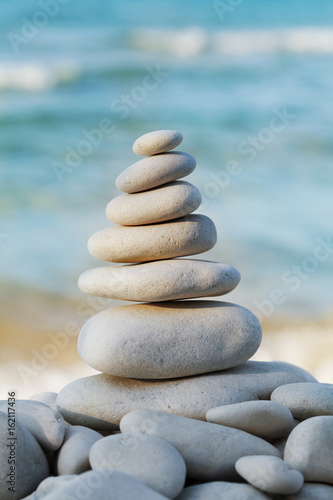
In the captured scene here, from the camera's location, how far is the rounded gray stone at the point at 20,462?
299 cm

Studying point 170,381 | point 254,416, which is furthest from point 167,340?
point 254,416

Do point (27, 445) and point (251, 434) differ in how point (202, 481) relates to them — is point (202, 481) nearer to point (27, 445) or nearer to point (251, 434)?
point (251, 434)

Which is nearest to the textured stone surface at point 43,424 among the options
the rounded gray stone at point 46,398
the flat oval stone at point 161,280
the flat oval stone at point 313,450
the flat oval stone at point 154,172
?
the flat oval stone at point 161,280

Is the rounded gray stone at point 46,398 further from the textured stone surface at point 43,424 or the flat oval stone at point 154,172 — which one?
the flat oval stone at point 154,172

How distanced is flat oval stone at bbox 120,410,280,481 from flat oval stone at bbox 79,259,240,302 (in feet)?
2.75

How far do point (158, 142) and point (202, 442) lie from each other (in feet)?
6.45

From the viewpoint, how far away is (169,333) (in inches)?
150

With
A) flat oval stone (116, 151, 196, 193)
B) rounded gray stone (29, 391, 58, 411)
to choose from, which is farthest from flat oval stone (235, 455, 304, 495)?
rounded gray stone (29, 391, 58, 411)

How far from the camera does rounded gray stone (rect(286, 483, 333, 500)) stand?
9.52 feet

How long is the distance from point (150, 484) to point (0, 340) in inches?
202

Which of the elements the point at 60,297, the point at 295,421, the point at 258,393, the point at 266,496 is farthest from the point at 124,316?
the point at 60,297

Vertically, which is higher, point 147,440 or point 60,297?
point 60,297

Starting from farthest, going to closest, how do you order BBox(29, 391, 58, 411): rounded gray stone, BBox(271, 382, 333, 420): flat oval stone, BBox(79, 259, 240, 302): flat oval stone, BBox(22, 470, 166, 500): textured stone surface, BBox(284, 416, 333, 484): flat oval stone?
BBox(29, 391, 58, 411): rounded gray stone → BBox(79, 259, 240, 302): flat oval stone → BBox(271, 382, 333, 420): flat oval stone → BBox(284, 416, 333, 484): flat oval stone → BBox(22, 470, 166, 500): textured stone surface

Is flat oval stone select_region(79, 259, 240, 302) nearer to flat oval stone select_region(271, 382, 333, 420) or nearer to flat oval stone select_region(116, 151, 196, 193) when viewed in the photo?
flat oval stone select_region(116, 151, 196, 193)
